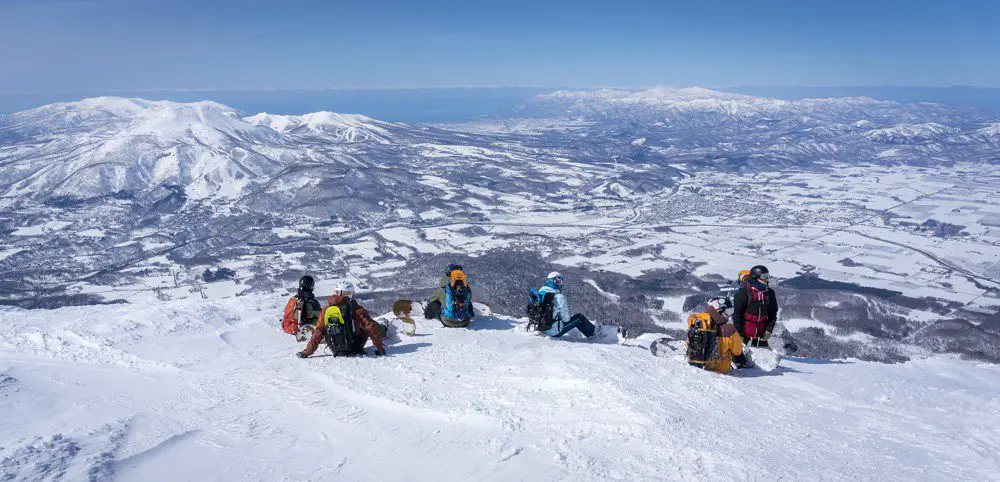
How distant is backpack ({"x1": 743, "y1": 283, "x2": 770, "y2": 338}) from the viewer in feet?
43.8

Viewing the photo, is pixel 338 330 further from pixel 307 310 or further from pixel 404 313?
pixel 404 313

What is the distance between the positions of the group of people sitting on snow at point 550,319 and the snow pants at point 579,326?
3cm

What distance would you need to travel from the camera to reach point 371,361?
12.4 metres

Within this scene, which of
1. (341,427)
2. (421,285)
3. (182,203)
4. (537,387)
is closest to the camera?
(341,427)

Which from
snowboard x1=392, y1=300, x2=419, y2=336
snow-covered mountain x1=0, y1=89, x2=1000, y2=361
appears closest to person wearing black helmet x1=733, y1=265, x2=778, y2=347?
snowboard x1=392, y1=300, x2=419, y2=336

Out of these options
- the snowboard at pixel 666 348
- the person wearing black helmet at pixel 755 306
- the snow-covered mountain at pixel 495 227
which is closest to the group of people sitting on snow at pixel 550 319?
the person wearing black helmet at pixel 755 306

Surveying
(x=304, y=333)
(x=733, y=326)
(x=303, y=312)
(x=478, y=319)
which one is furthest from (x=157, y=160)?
(x=733, y=326)

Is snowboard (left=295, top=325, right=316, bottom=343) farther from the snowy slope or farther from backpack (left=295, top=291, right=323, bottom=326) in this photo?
the snowy slope

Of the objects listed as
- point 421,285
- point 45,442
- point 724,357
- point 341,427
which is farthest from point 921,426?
point 421,285

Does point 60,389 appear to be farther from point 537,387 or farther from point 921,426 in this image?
point 921,426

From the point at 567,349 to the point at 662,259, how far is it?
215 ft

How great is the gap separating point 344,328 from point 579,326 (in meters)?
6.71

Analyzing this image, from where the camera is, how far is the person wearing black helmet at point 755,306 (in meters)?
13.4

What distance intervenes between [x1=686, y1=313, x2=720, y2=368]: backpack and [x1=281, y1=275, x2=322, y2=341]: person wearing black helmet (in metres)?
9.33
